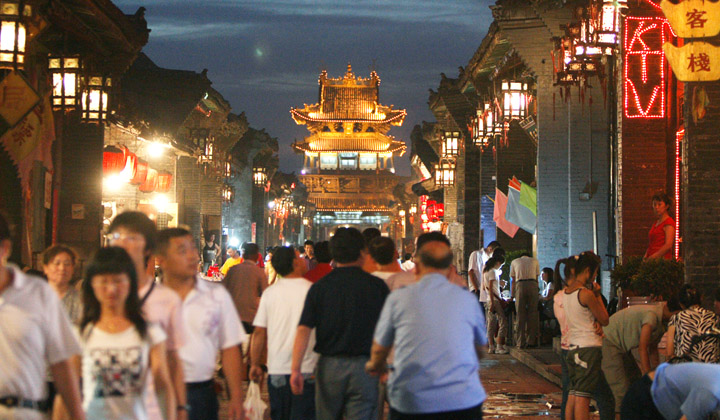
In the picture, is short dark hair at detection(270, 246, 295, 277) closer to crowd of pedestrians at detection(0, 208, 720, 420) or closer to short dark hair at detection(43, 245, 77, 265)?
crowd of pedestrians at detection(0, 208, 720, 420)

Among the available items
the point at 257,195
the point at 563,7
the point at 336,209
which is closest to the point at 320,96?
the point at 336,209

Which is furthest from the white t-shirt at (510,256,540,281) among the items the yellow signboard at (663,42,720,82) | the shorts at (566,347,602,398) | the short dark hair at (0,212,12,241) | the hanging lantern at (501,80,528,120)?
the short dark hair at (0,212,12,241)

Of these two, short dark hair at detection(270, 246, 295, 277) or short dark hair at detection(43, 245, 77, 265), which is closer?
short dark hair at detection(43, 245, 77, 265)

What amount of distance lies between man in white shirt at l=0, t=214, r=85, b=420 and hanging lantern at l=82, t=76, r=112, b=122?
13159 mm

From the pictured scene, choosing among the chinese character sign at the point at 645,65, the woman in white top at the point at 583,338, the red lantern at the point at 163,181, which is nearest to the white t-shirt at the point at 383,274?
the woman in white top at the point at 583,338

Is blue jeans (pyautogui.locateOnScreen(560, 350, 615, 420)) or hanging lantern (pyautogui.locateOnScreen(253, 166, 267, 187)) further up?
hanging lantern (pyautogui.locateOnScreen(253, 166, 267, 187))

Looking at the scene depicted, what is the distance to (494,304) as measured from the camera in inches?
706

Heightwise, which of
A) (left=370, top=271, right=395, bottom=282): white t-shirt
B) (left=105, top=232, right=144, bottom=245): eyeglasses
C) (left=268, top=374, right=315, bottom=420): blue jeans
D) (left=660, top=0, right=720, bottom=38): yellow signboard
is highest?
(left=660, top=0, right=720, bottom=38): yellow signboard

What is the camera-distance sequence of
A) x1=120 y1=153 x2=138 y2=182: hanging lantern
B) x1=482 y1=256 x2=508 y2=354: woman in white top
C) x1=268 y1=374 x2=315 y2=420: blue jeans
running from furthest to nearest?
x1=120 y1=153 x2=138 y2=182: hanging lantern → x1=482 y1=256 x2=508 y2=354: woman in white top → x1=268 y1=374 x2=315 y2=420: blue jeans

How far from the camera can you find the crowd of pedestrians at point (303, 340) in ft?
15.1

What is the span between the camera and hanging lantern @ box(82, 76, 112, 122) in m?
17.2

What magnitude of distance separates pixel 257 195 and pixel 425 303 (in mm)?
48615

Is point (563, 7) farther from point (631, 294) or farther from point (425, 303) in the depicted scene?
point (425, 303)

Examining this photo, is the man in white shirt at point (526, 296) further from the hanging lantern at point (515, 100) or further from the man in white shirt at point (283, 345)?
the man in white shirt at point (283, 345)
